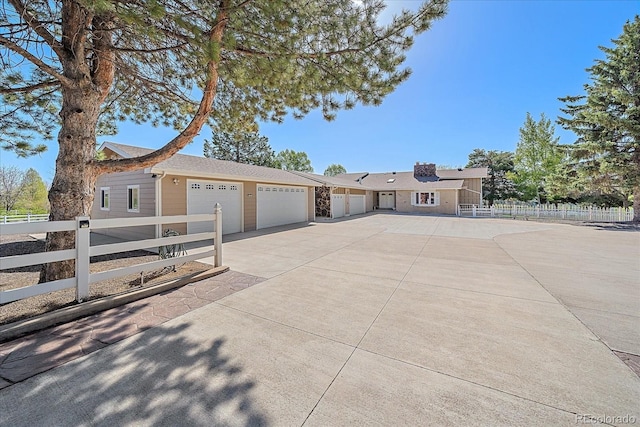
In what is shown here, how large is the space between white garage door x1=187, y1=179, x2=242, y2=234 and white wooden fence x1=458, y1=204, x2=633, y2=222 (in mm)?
19326

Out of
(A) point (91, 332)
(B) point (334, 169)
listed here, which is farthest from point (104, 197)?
(B) point (334, 169)

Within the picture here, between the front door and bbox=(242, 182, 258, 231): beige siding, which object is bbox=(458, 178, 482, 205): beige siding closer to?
the front door

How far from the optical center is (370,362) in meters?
2.48

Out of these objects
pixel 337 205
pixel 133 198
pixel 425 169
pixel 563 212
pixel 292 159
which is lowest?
pixel 563 212

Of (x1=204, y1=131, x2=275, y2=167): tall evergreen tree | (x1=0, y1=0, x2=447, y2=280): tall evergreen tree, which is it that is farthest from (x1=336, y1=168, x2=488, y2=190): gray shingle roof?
(x1=0, y1=0, x2=447, y2=280): tall evergreen tree

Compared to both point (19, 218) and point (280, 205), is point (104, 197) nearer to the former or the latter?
point (19, 218)

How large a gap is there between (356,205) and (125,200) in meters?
17.0

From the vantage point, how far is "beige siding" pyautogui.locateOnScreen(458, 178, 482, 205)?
26.0 m

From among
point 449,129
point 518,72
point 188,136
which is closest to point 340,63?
point 188,136

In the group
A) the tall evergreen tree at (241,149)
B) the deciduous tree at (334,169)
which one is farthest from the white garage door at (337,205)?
the deciduous tree at (334,169)

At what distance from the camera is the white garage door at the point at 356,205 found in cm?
2221

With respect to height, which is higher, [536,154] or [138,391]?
[536,154]

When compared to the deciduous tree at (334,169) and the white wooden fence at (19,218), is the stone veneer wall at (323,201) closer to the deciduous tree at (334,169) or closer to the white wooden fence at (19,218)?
the white wooden fence at (19,218)

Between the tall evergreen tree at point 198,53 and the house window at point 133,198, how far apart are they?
14.1 feet
